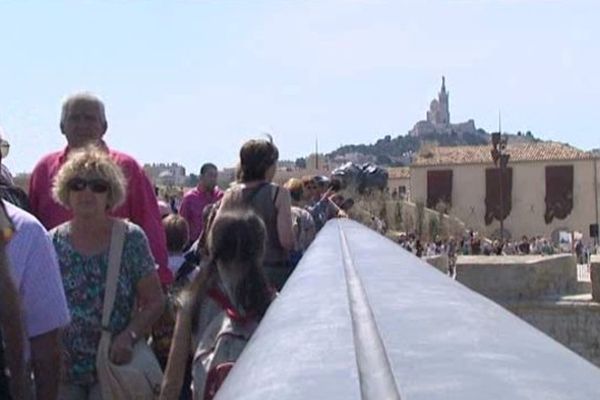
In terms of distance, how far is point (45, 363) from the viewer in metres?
3.17

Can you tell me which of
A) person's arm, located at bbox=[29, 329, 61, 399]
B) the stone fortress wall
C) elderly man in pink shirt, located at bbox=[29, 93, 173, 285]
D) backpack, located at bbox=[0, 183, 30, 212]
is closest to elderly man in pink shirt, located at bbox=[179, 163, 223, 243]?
elderly man in pink shirt, located at bbox=[29, 93, 173, 285]

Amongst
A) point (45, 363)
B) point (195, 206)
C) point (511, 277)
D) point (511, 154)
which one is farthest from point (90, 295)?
point (511, 154)

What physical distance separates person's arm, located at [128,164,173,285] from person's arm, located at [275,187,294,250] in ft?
1.77

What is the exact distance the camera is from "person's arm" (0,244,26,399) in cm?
285

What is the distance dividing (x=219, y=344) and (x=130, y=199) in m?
1.03

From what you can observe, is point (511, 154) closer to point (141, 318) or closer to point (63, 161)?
point (63, 161)

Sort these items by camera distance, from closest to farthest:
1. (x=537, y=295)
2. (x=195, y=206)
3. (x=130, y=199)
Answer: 1. (x=130, y=199)
2. (x=195, y=206)
3. (x=537, y=295)

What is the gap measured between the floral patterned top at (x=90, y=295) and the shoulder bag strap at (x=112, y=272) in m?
0.01

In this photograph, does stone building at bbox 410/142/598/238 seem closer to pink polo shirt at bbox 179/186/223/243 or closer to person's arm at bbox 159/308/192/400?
pink polo shirt at bbox 179/186/223/243

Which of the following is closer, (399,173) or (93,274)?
(93,274)

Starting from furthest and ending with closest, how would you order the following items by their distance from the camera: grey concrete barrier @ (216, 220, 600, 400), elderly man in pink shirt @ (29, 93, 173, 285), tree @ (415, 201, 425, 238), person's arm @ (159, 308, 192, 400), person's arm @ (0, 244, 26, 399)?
tree @ (415, 201, 425, 238) < elderly man in pink shirt @ (29, 93, 173, 285) < person's arm @ (159, 308, 192, 400) < person's arm @ (0, 244, 26, 399) < grey concrete barrier @ (216, 220, 600, 400)

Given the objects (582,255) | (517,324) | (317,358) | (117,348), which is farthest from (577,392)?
(582,255)

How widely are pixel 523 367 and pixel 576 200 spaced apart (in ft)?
278

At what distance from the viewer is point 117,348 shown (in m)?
3.89
